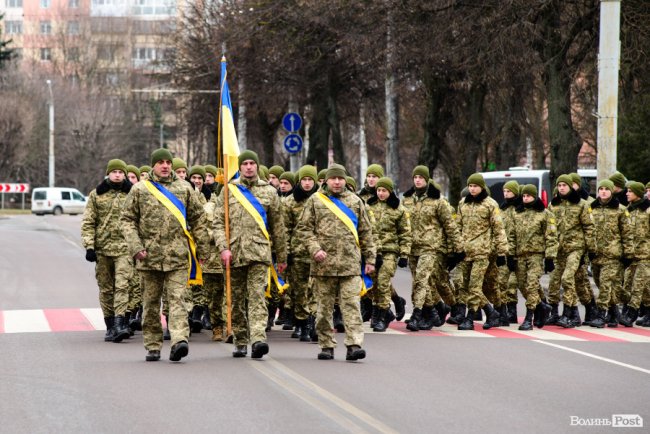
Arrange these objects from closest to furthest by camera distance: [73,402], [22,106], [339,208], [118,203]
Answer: [73,402] → [339,208] → [118,203] → [22,106]

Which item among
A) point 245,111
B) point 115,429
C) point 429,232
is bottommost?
point 115,429

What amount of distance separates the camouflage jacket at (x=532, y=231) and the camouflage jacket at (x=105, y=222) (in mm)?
4784

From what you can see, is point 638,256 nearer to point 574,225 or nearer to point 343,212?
point 574,225

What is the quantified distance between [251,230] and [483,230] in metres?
4.20

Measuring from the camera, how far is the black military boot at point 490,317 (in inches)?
600

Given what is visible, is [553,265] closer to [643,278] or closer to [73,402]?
[643,278]

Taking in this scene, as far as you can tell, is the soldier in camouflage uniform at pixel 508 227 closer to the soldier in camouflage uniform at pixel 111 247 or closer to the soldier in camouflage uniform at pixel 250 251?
the soldier in camouflage uniform at pixel 250 251

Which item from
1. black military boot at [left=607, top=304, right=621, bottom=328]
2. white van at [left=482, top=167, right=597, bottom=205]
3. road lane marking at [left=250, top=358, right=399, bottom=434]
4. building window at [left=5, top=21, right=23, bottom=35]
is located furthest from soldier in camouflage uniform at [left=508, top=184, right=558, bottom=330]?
building window at [left=5, top=21, right=23, bottom=35]

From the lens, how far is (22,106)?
78688mm

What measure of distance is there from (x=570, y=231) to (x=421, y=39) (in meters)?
12.7

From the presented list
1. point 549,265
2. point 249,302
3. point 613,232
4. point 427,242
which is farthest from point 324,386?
point 613,232

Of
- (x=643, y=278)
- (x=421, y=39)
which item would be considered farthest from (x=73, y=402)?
(x=421, y=39)

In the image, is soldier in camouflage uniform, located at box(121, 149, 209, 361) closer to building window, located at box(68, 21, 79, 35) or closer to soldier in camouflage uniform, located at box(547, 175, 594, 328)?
soldier in camouflage uniform, located at box(547, 175, 594, 328)

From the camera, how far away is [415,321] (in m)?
15.0
